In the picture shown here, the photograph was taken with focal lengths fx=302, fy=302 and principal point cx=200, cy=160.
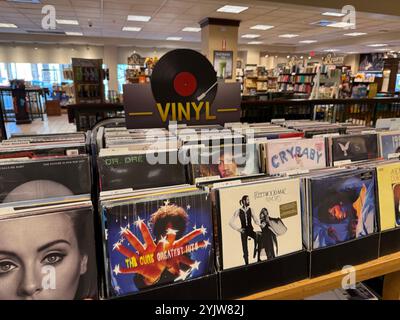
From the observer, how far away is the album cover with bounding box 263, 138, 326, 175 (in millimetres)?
1076

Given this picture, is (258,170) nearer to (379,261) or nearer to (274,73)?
(379,261)

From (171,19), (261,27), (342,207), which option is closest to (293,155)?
(342,207)

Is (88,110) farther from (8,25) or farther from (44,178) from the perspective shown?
(8,25)

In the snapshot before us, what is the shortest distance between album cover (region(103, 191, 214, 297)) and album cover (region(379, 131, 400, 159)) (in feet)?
2.83

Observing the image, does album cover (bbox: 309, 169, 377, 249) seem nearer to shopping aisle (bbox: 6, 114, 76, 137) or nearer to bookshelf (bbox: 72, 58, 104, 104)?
bookshelf (bbox: 72, 58, 104, 104)

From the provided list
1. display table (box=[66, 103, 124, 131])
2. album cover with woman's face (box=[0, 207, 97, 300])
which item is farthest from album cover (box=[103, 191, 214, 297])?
display table (box=[66, 103, 124, 131])

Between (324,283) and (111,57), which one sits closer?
(324,283)

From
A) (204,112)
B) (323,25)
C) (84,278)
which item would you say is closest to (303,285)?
(84,278)

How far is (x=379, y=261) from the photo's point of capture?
3.46 ft

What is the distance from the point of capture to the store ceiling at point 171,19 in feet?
22.2

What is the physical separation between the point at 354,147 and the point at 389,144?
0.65 ft

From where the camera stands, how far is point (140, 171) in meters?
0.93

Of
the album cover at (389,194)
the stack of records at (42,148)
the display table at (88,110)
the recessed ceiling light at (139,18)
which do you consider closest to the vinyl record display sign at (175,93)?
the stack of records at (42,148)

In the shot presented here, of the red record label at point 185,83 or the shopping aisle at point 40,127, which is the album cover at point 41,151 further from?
the shopping aisle at point 40,127
